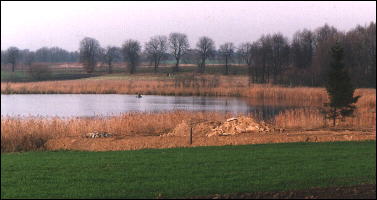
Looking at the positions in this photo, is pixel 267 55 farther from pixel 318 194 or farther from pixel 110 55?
pixel 318 194

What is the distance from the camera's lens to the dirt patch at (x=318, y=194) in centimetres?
647

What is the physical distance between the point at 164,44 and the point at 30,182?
28210 millimetres

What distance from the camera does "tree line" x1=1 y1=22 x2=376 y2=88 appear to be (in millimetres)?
19438

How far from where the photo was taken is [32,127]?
16.3 m

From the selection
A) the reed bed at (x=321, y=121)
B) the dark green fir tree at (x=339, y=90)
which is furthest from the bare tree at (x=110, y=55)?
the dark green fir tree at (x=339, y=90)

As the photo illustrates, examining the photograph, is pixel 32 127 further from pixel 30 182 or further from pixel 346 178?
pixel 346 178

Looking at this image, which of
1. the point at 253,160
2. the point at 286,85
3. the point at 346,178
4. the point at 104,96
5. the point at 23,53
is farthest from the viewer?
the point at 104,96

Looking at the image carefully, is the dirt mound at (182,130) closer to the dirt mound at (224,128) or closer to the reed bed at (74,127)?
the dirt mound at (224,128)

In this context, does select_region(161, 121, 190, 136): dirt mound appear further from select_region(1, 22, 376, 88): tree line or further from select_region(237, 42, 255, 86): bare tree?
select_region(237, 42, 255, 86): bare tree

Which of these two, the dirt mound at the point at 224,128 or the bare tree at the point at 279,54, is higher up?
the bare tree at the point at 279,54

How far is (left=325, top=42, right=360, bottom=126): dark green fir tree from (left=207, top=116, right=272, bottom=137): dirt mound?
500 cm

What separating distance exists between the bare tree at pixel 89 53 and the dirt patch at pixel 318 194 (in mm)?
32671

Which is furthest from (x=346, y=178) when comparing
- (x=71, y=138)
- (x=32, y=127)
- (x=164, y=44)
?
(x=164, y=44)

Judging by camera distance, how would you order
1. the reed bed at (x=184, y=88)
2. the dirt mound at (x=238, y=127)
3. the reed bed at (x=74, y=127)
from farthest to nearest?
the reed bed at (x=184, y=88)
the dirt mound at (x=238, y=127)
the reed bed at (x=74, y=127)
